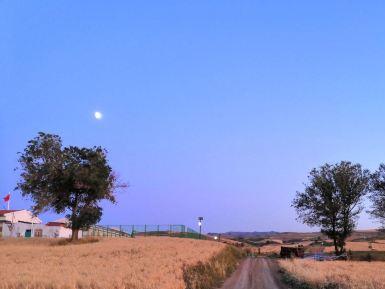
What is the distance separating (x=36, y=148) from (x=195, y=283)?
47.7m

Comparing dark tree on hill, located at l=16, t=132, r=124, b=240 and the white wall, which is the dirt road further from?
the white wall

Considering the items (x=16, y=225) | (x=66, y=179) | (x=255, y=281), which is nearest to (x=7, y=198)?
(x=16, y=225)

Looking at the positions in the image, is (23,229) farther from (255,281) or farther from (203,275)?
(203,275)

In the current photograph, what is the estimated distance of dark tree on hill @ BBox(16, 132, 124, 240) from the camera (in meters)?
68.2

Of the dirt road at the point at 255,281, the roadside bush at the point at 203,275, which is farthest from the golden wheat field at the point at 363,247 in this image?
the roadside bush at the point at 203,275

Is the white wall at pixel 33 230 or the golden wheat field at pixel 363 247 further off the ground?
the white wall at pixel 33 230

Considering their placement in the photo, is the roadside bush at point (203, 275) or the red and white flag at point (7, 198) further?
the red and white flag at point (7, 198)

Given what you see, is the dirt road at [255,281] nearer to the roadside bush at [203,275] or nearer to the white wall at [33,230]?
the roadside bush at [203,275]

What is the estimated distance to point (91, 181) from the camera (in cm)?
6819

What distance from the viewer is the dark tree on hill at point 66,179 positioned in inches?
2687

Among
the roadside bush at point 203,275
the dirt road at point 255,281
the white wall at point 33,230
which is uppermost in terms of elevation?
the white wall at point 33,230

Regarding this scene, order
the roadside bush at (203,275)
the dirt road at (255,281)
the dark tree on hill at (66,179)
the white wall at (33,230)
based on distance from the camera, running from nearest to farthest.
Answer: the roadside bush at (203,275) < the dirt road at (255,281) < the dark tree on hill at (66,179) < the white wall at (33,230)

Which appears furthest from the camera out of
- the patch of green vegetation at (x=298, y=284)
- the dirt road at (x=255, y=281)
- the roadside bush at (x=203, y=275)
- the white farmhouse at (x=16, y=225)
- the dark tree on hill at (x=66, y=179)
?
the white farmhouse at (x=16, y=225)

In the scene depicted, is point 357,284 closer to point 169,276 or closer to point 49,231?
point 169,276
